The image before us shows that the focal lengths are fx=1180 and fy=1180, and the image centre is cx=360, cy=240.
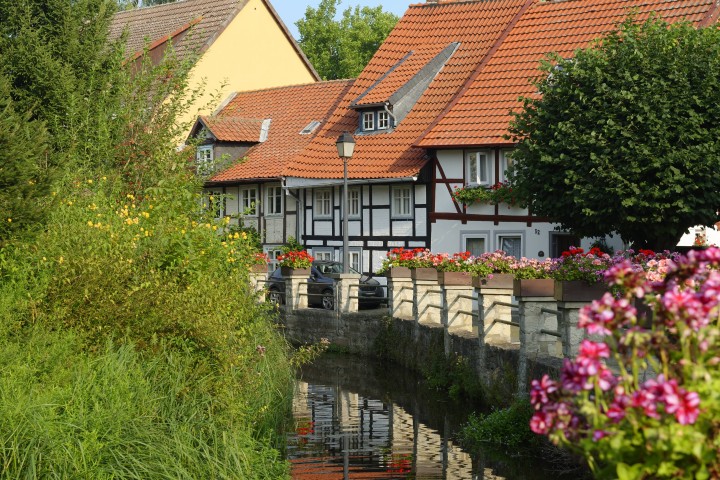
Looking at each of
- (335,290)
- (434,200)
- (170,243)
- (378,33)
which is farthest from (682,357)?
(378,33)

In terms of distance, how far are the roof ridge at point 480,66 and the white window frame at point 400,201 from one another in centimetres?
146

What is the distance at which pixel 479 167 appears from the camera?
1239 inches

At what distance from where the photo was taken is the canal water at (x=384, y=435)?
40.3 feet

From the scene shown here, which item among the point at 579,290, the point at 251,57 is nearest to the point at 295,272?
the point at 579,290

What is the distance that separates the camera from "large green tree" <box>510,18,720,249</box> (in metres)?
22.1

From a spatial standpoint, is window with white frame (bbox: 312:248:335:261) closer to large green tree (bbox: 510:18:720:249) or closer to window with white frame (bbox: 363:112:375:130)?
window with white frame (bbox: 363:112:375:130)

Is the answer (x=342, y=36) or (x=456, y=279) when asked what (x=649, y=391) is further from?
(x=342, y=36)

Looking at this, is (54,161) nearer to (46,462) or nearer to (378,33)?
(46,462)

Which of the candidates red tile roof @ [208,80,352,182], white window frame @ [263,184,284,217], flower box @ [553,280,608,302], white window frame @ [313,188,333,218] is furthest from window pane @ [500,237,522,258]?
flower box @ [553,280,608,302]

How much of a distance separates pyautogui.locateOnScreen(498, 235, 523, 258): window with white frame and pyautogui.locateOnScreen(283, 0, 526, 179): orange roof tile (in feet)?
10.3

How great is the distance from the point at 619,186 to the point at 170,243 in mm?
Result: 11842

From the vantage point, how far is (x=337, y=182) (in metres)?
34.4

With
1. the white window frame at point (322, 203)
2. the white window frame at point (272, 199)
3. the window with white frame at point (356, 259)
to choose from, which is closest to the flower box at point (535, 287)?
the window with white frame at point (356, 259)

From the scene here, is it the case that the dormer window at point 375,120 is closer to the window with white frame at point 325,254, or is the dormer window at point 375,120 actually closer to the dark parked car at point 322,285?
the window with white frame at point 325,254
